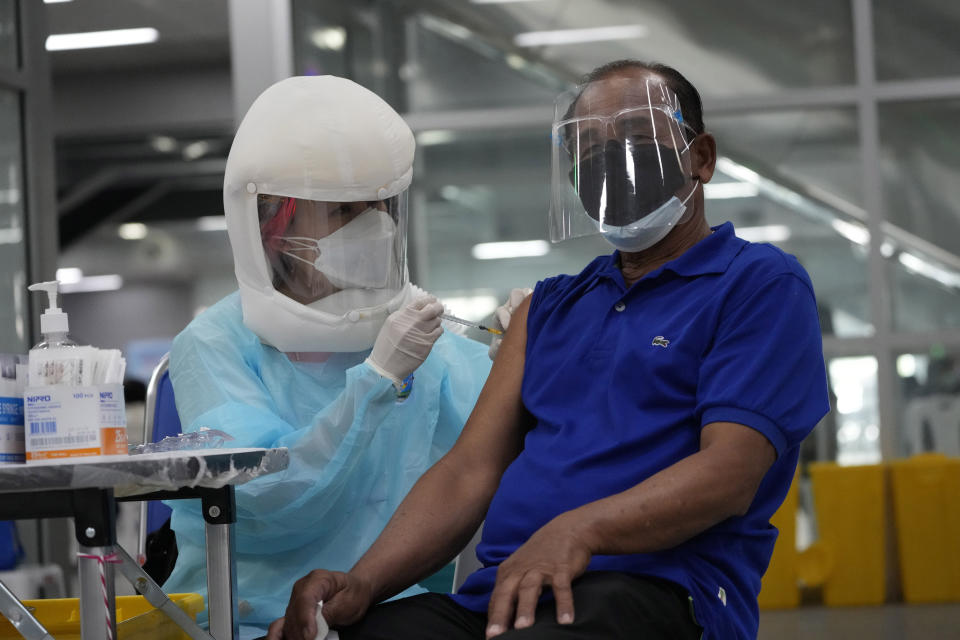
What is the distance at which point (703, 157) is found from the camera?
1.63m

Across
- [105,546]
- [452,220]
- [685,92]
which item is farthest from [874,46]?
[105,546]

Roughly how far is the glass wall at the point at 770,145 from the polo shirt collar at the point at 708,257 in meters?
3.14

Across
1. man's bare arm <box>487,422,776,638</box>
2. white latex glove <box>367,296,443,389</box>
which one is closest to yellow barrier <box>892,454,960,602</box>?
white latex glove <box>367,296,443,389</box>

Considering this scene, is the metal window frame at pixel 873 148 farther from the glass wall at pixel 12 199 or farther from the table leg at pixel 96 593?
the table leg at pixel 96 593

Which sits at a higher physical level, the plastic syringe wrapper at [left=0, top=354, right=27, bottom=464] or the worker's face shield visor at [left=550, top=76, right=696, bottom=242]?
the worker's face shield visor at [left=550, top=76, right=696, bottom=242]

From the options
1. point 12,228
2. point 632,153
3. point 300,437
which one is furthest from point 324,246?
point 12,228

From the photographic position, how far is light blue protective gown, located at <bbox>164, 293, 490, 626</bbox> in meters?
1.66

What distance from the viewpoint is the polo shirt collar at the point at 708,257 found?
1476 millimetres

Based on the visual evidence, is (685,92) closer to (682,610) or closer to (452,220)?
(682,610)

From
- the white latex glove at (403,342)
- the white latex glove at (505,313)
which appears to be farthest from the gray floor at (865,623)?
the white latex glove at (403,342)

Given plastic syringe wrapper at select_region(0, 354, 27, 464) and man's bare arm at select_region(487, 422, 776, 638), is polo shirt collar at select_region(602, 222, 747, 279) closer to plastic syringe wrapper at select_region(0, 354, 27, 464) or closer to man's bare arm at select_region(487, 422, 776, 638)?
man's bare arm at select_region(487, 422, 776, 638)

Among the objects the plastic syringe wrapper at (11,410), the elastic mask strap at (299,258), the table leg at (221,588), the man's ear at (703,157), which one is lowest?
the table leg at (221,588)

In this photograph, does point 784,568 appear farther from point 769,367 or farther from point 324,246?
point 769,367

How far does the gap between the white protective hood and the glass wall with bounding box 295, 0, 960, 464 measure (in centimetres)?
293
